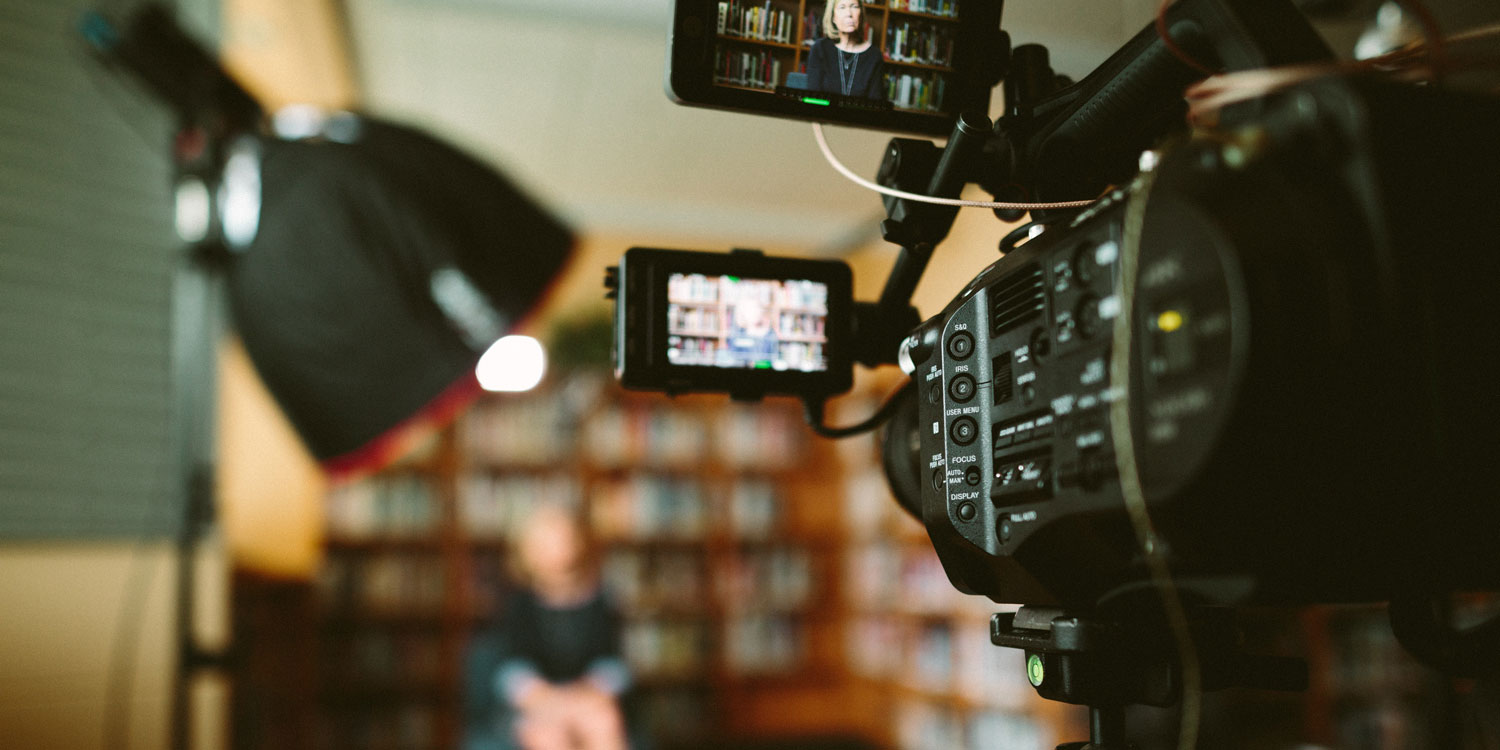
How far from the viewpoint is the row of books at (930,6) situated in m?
0.55

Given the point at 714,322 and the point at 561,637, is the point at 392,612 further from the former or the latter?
the point at 714,322

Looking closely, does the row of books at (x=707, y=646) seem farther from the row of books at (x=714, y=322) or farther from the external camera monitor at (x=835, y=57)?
the external camera monitor at (x=835, y=57)

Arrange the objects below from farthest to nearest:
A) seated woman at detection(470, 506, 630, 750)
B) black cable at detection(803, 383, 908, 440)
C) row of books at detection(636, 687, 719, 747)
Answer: row of books at detection(636, 687, 719, 747) → seated woman at detection(470, 506, 630, 750) → black cable at detection(803, 383, 908, 440)

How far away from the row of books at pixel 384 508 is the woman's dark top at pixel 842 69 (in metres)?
3.88

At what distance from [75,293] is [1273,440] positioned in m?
1.83

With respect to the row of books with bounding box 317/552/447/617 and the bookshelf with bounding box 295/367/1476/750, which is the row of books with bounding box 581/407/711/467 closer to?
the bookshelf with bounding box 295/367/1476/750

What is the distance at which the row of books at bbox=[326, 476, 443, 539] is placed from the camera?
3930 mm

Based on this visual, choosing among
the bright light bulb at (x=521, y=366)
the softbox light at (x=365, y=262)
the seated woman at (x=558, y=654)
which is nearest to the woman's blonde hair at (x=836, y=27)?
the softbox light at (x=365, y=262)

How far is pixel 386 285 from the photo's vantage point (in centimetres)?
127

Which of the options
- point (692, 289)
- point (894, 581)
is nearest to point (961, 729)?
point (894, 581)

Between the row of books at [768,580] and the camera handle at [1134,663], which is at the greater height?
the camera handle at [1134,663]

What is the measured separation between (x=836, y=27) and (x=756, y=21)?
0.05 m

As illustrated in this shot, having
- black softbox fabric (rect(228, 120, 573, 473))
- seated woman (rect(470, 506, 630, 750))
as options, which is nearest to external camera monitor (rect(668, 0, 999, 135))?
black softbox fabric (rect(228, 120, 573, 473))

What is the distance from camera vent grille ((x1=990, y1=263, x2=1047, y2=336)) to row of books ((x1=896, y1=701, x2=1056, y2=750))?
275 cm
